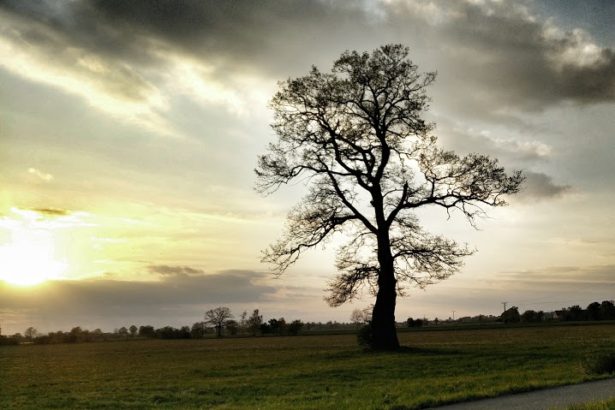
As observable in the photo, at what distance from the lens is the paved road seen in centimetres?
1152

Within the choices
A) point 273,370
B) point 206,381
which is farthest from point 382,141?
point 206,381

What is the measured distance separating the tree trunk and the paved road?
1784cm

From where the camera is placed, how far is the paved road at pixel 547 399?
37.8ft

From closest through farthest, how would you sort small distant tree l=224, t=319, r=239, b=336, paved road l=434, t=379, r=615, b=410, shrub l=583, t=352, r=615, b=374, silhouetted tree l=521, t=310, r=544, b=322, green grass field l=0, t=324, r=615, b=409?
paved road l=434, t=379, r=615, b=410, green grass field l=0, t=324, r=615, b=409, shrub l=583, t=352, r=615, b=374, silhouetted tree l=521, t=310, r=544, b=322, small distant tree l=224, t=319, r=239, b=336

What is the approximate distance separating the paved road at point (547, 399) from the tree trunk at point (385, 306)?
1784 centimetres

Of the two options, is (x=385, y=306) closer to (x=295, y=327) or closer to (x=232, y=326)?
(x=295, y=327)

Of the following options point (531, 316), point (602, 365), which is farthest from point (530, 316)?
point (602, 365)

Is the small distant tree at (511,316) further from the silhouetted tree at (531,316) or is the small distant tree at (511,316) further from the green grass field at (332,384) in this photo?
the green grass field at (332,384)

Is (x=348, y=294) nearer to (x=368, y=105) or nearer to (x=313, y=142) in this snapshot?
(x=313, y=142)

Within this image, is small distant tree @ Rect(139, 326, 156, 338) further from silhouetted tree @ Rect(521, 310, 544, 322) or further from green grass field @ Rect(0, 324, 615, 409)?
green grass field @ Rect(0, 324, 615, 409)

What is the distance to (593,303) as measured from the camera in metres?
134

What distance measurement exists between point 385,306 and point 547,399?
19686 millimetres

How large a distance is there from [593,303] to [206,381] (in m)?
135

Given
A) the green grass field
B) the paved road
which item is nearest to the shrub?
the green grass field
